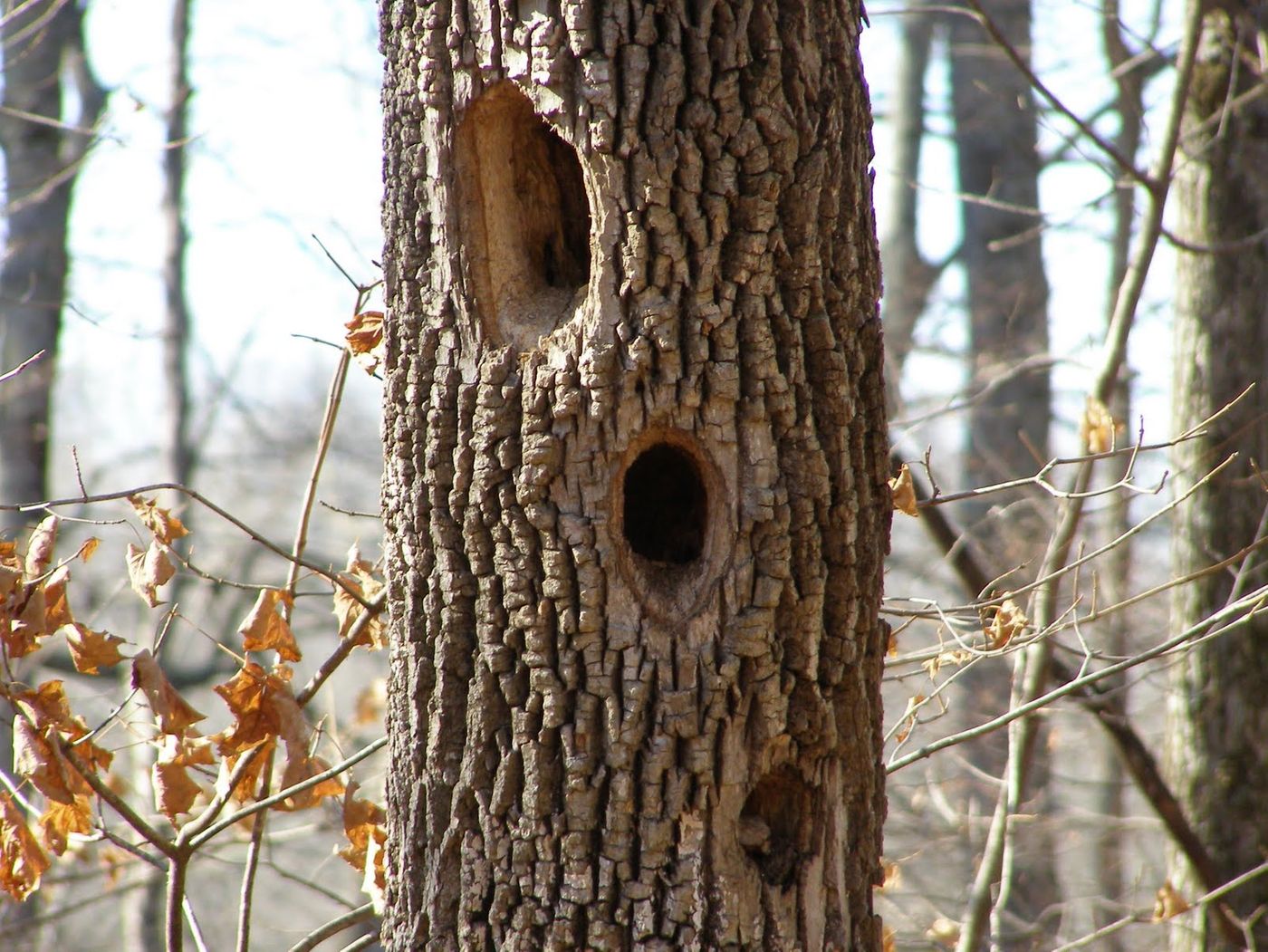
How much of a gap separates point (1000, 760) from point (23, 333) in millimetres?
8247

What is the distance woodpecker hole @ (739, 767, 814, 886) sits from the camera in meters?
1.95

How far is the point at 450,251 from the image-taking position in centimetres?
200

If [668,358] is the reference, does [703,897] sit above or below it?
below

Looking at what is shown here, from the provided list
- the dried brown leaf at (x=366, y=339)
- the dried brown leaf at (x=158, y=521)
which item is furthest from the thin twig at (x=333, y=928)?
the dried brown leaf at (x=366, y=339)

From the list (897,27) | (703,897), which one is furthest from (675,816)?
(897,27)

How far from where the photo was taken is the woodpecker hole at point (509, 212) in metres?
1.98

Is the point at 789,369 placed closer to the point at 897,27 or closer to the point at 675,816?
the point at 675,816

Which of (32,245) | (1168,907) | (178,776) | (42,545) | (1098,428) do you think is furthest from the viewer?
(32,245)

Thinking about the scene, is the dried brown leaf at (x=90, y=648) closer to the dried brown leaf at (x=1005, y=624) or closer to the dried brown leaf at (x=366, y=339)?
the dried brown leaf at (x=366, y=339)

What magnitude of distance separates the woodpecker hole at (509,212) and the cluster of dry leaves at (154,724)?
1.00 m

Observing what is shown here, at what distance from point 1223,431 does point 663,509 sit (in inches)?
140

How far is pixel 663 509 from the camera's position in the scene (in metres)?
2.13

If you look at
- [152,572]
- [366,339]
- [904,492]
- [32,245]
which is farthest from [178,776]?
[32,245]

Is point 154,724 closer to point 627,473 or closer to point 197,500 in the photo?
point 197,500
